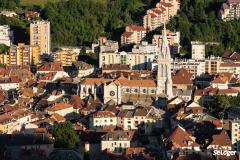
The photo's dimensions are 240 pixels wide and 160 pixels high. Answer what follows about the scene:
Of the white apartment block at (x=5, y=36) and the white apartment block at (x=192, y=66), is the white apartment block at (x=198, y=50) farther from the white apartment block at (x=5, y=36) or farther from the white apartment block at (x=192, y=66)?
the white apartment block at (x=5, y=36)

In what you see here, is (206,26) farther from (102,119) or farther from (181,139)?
(181,139)

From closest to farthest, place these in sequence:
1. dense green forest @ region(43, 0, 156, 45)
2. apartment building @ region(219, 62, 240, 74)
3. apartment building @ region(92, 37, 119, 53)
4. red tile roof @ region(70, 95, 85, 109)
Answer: red tile roof @ region(70, 95, 85, 109), apartment building @ region(219, 62, 240, 74), apartment building @ region(92, 37, 119, 53), dense green forest @ region(43, 0, 156, 45)


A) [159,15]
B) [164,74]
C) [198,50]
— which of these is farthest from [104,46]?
[164,74]

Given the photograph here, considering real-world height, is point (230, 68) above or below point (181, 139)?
above

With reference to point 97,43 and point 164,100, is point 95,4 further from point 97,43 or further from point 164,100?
point 164,100

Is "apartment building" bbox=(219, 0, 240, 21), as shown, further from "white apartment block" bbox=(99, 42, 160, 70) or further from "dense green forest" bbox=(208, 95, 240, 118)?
"dense green forest" bbox=(208, 95, 240, 118)

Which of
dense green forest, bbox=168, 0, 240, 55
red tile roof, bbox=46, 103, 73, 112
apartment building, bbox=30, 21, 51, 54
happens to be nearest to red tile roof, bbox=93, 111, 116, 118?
red tile roof, bbox=46, 103, 73, 112
